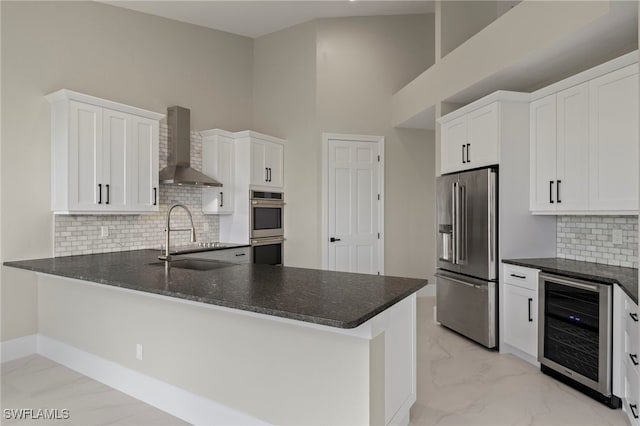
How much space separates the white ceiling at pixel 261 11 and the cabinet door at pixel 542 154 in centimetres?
255

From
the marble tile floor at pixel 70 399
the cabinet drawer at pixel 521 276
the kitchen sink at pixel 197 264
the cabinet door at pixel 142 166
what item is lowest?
the marble tile floor at pixel 70 399

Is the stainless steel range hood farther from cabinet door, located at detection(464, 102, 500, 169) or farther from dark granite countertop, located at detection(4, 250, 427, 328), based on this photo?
cabinet door, located at detection(464, 102, 500, 169)

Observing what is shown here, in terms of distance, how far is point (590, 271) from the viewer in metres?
2.86

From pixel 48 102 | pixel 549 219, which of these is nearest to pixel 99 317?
pixel 48 102

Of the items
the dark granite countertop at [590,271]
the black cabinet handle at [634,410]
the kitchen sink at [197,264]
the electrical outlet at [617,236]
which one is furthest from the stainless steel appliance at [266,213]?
the black cabinet handle at [634,410]

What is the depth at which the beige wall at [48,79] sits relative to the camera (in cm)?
350

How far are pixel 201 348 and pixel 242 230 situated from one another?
290 cm

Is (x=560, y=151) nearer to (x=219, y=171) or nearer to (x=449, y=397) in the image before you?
(x=449, y=397)

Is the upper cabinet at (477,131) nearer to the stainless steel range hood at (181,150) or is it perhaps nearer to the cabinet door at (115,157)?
the stainless steel range hood at (181,150)

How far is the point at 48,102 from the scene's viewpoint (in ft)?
12.2

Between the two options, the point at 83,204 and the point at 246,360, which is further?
the point at 83,204

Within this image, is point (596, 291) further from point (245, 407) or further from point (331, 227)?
point (331, 227)

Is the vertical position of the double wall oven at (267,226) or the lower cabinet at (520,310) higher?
the double wall oven at (267,226)

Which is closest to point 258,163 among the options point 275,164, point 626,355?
point 275,164
